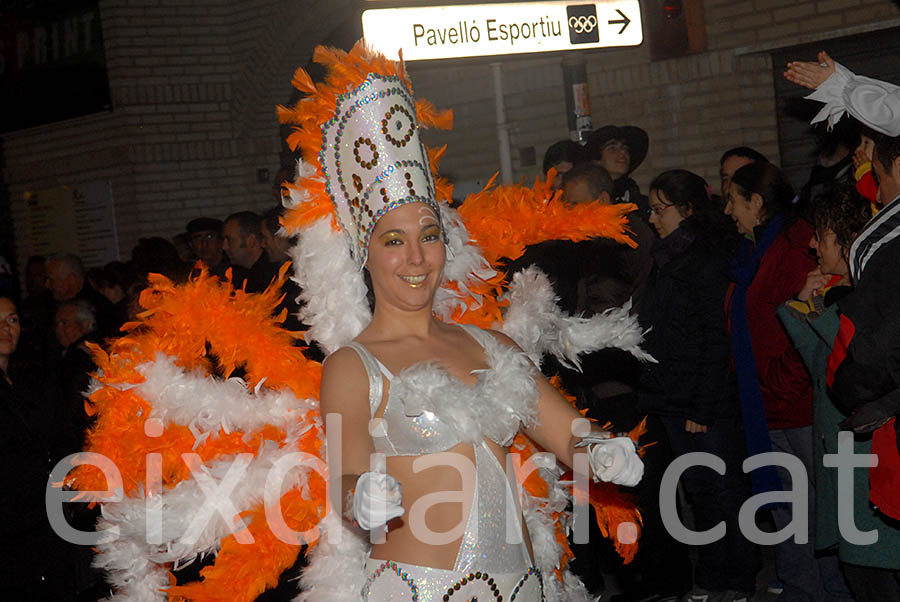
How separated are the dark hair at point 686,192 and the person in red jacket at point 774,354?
182mm

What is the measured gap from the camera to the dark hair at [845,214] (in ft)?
13.4

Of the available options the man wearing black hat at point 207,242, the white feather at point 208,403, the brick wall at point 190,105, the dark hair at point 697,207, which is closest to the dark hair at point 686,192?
the dark hair at point 697,207

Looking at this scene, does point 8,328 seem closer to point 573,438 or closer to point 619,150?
point 573,438

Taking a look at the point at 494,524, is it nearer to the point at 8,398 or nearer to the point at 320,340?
the point at 320,340

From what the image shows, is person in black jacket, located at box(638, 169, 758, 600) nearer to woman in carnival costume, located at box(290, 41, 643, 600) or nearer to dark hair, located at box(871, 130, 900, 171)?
dark hair, located at box(871, 130, 900, 171)

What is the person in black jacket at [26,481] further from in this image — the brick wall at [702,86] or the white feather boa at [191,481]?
the brick wall at [702,86]

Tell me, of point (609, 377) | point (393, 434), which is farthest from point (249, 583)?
point (609, 377)

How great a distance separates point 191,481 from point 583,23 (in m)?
4.57

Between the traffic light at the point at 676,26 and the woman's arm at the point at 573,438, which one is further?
the traffic light at the point at 676,26

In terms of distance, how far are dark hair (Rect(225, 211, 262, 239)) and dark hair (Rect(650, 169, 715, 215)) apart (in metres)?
2.80

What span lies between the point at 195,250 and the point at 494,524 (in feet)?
19.4

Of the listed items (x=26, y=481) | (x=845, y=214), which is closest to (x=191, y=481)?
(x=26, y=481)

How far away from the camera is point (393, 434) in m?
2.74

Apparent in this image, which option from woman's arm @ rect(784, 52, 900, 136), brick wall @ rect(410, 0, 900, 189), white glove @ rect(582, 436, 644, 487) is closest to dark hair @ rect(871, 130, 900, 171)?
woman's arm @ rect(784, 52, 900, 136)
